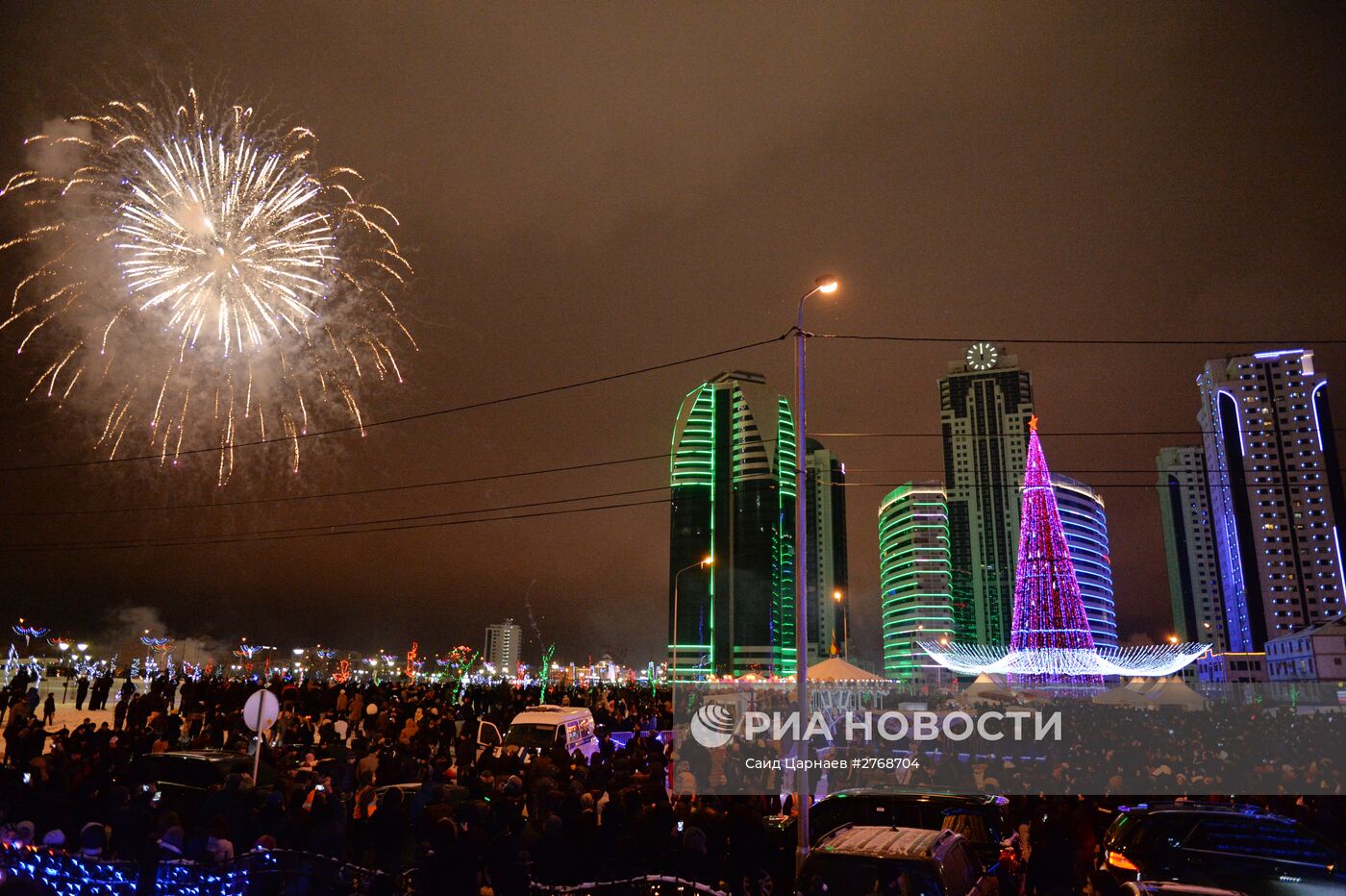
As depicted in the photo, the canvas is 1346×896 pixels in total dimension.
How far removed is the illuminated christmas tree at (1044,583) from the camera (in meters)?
44.3

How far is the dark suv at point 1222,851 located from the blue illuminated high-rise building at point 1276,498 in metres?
148

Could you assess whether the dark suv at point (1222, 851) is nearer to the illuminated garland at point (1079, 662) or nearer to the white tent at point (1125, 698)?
the white tent at point (1125, 698)

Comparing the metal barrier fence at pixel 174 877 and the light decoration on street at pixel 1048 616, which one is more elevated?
the light decoration on street at pixel 1048 616

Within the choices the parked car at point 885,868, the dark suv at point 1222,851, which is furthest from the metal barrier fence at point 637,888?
the dark suv at point 1222,851

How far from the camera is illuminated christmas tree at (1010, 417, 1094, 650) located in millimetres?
44281

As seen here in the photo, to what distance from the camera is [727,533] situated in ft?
558

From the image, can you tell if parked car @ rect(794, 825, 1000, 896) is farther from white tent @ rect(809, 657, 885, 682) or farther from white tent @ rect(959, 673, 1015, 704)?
white tent @ rect(959, 673, 1015, 704)

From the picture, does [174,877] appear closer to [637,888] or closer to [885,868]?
[637,888]

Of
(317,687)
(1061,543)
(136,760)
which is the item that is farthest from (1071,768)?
(1061,543)

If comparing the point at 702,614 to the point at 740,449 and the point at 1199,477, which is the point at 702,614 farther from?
the point at 1199,477

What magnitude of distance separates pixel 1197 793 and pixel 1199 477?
658ft

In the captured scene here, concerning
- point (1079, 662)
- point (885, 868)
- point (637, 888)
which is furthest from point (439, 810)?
point (1079, 662)

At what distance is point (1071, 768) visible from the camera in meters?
18.9

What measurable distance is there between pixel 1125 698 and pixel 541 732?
26.1m
